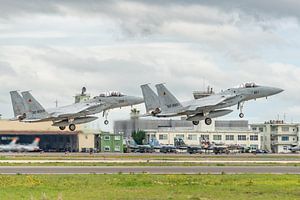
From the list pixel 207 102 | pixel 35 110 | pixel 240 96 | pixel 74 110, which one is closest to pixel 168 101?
pixel 207 102

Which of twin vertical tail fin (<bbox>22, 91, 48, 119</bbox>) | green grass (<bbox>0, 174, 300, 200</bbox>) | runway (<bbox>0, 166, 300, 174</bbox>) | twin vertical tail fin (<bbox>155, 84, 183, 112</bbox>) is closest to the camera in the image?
green grass (<bbox>0, 174, 300, 200</bbox>)

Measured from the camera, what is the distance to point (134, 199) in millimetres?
45969

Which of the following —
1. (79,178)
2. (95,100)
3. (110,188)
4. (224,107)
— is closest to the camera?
(110,188)

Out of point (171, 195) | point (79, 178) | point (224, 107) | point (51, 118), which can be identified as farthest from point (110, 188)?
point (51, 118)

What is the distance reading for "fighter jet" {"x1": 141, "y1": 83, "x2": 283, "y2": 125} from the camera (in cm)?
13262

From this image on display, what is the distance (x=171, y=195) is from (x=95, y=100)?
313 ft

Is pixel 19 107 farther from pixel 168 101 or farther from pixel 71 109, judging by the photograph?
pixel 168 101

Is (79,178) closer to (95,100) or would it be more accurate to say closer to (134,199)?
(134,199)

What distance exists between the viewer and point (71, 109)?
14275cm

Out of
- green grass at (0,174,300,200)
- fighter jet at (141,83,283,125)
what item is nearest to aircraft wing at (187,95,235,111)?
fighter jet at (141,83,283,125)

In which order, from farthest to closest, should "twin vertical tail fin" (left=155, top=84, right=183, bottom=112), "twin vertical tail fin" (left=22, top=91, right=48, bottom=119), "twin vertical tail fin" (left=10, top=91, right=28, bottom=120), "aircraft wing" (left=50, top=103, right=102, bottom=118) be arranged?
1. "twin vertical tail fin" (left=10, top=91, right=28, bottom=120)
2. "twin vertical tail fin" (left=22, top=91, right=48, bottom=119)
3. "aircraft wing" (left=50, top=103, right=102, bottom=118)
4. "twin vertical tail fin" (left=155, top=84, right=183, bottom=112)

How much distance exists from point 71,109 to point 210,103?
25349 mm

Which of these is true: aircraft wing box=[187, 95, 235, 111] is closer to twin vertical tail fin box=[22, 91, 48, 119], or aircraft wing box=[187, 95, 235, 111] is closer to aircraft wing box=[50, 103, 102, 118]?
aircraft wing box=[50, 103, 102, 118]

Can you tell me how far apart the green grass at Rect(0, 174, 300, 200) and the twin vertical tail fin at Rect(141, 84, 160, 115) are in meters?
76.4
